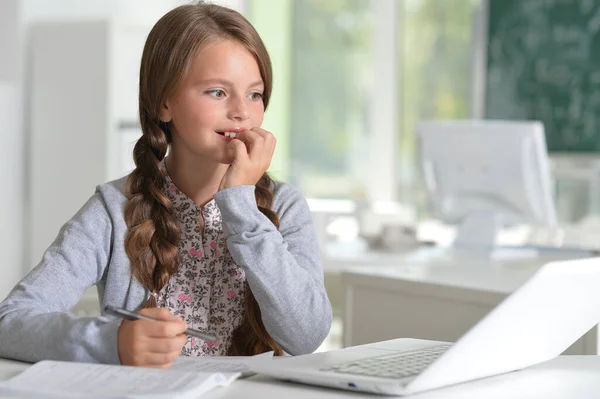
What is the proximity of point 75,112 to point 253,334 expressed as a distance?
325 cm

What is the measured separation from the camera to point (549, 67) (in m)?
5.70

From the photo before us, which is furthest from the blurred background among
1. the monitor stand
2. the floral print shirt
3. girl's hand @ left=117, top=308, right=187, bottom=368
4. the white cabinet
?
girl's hand @ left=117, top=308, right=187, bottom=368

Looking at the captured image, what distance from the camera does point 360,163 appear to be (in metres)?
6.83

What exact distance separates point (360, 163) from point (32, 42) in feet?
9.31

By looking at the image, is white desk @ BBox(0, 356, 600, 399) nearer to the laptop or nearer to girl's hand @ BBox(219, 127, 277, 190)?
the laptop

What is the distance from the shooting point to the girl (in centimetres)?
142

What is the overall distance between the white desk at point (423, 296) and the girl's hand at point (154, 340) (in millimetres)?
1214

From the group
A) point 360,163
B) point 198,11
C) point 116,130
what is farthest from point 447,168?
point 360,163

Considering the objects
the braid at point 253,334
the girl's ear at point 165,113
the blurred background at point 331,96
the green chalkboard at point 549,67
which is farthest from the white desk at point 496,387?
the green chalkboard at point 549,67

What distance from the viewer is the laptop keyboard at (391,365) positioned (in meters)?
1.09

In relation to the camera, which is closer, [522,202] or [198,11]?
[198,11]

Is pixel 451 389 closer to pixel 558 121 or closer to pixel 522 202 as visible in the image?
pixel 522 202

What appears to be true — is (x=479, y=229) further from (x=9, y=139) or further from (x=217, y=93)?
(x=9, y=139)

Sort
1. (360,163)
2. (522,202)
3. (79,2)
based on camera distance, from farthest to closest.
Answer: (360,163) < (79,2) < (522,202)
